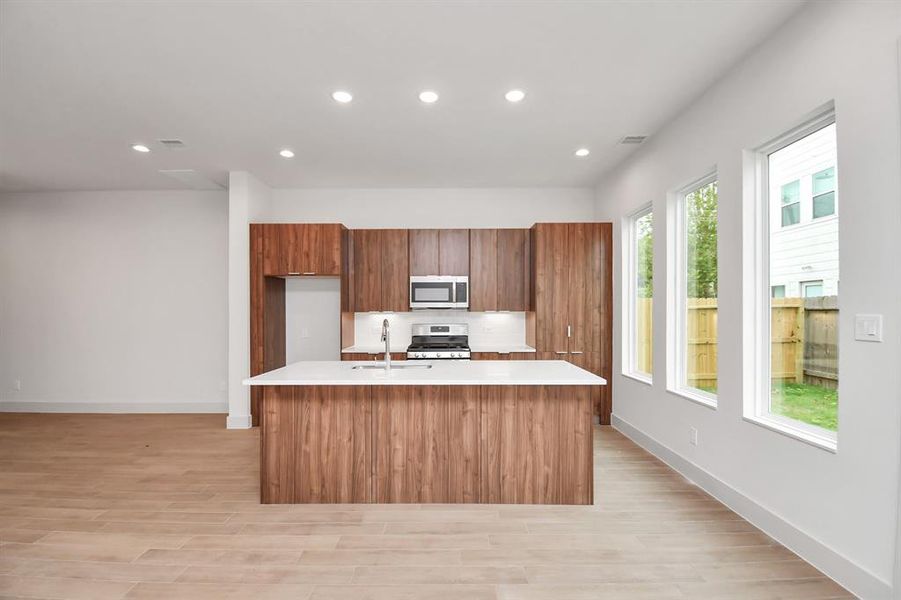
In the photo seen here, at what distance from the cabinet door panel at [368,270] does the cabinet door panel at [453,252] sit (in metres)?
0.72

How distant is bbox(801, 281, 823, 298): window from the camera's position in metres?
2.38

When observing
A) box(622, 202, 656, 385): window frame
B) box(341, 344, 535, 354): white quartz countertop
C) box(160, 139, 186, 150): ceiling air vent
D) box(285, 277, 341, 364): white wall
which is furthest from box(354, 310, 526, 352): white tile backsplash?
box(160, 139, 186, 150): ceiling air vent

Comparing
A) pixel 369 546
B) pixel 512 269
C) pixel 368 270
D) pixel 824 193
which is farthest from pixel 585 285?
pixel 369 546

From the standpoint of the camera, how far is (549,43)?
8.61 feet

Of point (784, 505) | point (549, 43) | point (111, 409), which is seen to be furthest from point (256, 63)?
point (111, 409)

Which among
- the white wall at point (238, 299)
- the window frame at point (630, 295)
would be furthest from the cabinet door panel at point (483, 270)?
the white wall at point (238, 299)

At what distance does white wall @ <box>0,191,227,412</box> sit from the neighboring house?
576cm

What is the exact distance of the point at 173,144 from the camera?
4.24 meters

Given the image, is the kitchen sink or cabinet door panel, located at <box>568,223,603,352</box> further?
cabinet door panel, located at <box>568,223,603,352</box>

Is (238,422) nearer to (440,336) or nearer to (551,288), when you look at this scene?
(440,336)

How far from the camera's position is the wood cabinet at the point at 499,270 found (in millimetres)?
5430

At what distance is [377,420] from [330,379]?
42cm

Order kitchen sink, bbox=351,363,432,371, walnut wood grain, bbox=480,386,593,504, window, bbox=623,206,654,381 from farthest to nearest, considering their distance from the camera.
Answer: window, bbox=623,206,654,381, kitchen sink, bbox=351,363,432,371, walnut wood grain, bbox=480,386,593,504

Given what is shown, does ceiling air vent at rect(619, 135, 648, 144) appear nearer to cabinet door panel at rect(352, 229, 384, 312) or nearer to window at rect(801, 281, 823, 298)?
window at rect(801, 281, 823, 298)
